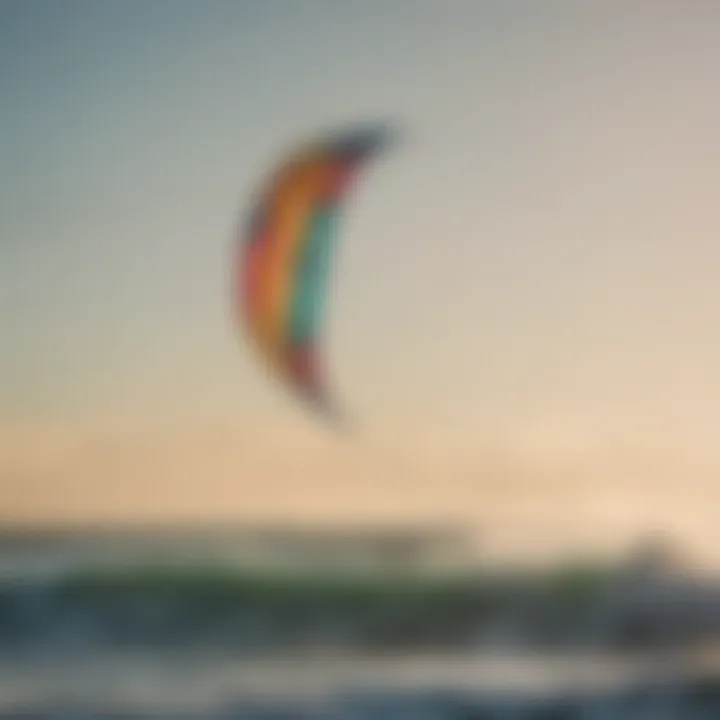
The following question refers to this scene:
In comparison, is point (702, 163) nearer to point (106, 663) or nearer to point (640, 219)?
point (640, 219)

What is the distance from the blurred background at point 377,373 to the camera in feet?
3.59

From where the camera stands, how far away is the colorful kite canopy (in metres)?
1.15

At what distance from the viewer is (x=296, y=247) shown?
1.17m

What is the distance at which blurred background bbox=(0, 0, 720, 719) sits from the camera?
1.09m

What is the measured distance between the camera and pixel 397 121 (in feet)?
3.88

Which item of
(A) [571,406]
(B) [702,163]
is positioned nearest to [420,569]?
(A) [571,406]

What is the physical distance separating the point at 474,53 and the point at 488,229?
169 mm

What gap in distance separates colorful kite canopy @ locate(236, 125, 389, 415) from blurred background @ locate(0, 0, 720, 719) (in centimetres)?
2

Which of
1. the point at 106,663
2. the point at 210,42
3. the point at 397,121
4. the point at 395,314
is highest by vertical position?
the point at 210,42

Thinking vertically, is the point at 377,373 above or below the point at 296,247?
below

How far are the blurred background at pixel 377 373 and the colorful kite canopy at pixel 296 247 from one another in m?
0.02

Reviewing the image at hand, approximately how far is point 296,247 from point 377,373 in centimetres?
14

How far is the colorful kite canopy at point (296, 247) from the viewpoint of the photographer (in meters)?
1.15

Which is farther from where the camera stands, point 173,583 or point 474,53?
point 474,53
